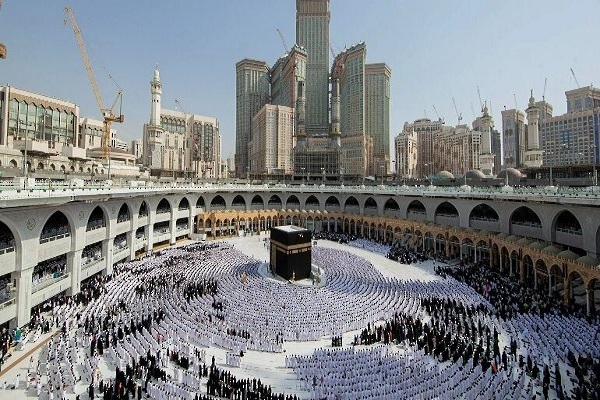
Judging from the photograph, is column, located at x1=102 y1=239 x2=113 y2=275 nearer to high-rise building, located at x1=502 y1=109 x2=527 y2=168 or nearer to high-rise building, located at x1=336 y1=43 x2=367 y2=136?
high-rise building, located at x1=336 y1=43 x2=367 y2=136

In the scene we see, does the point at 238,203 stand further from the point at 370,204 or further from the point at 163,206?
the point at 370,204

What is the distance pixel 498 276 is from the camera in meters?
27.5

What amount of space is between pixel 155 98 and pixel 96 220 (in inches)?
1964

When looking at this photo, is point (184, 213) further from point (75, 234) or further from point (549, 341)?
point (549, 341)

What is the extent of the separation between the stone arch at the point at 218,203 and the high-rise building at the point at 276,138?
6352cm

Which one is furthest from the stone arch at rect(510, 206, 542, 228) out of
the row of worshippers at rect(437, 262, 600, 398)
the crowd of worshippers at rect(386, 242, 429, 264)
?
the crowd of worshippers at rect(386, 242, 429, 264)

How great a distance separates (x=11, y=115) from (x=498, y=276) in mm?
67886

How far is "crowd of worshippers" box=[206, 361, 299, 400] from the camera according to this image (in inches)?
475

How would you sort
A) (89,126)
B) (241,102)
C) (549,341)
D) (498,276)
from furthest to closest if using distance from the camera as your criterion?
1. (241,102)
2. (89,126)
3. (498,276)
4. (549,341)

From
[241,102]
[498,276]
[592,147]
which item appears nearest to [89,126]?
[498,276]

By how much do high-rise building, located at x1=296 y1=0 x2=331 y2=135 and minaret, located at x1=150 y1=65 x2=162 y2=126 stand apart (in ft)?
294

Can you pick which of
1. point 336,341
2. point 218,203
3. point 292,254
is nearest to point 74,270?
point 292,254

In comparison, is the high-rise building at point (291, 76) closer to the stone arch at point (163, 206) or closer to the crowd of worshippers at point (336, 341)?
the stone arch at point (163, 206)

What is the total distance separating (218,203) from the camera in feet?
177
